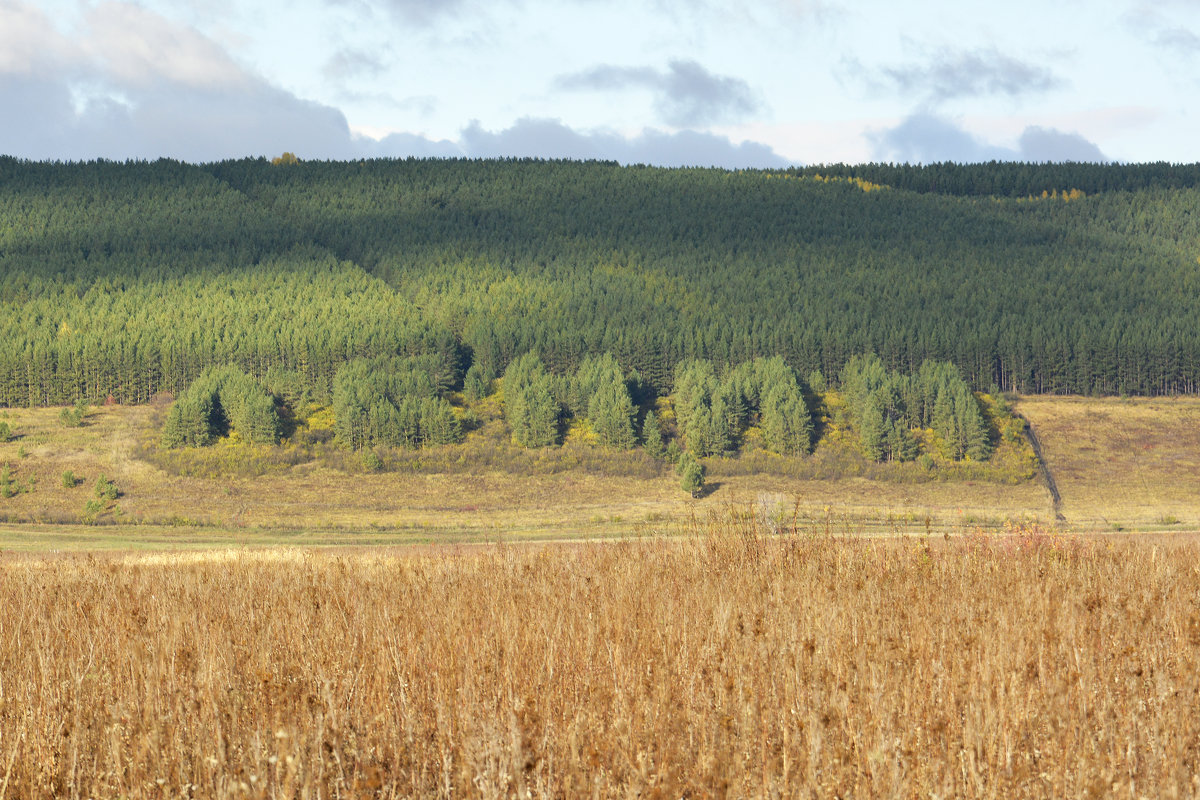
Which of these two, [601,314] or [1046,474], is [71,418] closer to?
[601,314]

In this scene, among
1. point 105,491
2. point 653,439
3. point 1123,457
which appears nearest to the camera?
point 105,491

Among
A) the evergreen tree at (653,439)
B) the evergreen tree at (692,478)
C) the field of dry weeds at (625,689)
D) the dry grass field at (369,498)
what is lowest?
the dry grass field at (369,498)

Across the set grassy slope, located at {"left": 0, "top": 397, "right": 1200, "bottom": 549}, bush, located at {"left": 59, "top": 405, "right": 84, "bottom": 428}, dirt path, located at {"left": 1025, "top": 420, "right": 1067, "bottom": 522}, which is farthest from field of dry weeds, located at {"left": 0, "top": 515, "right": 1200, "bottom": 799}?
bush, located at {"left": 59, "top": 405, "right": 84, "bottom": 428}

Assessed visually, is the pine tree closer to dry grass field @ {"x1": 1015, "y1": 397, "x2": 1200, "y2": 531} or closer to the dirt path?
the dirt path

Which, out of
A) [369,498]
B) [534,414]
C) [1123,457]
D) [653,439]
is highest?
[534,414]

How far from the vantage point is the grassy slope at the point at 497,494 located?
223ft

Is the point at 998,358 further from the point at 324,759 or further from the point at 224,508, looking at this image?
the point at 324,759

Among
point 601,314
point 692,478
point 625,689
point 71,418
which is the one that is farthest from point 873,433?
point 625,689

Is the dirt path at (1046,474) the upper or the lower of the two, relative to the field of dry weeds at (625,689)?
lower

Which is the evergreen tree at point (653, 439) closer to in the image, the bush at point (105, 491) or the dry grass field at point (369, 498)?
the dry grass field at point (369, 498)

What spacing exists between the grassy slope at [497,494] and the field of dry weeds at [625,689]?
4994cm

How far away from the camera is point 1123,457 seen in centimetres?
9025

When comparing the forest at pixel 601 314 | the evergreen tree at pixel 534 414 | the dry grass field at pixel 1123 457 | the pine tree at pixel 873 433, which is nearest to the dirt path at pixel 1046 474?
the dry grass field at pixel 1123 457

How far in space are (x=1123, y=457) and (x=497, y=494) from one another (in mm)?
56740
